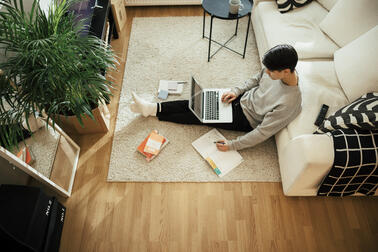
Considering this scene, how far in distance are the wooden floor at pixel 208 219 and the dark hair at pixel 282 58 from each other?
3.12 ft

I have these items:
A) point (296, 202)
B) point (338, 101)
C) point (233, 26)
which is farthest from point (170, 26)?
point (296, 202)

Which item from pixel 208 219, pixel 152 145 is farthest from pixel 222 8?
pixel 208 219

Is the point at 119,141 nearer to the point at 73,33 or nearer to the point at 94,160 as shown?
the point at 94,160

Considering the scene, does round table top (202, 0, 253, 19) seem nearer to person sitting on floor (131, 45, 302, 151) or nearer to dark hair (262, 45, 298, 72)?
person sitting on floor (131, 45, 302, 151)

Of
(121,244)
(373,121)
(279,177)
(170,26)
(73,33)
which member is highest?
(73,33)

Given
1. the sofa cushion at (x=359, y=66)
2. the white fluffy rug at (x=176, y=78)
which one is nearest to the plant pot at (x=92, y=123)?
the white fluffy rug at (x=176, y=78)

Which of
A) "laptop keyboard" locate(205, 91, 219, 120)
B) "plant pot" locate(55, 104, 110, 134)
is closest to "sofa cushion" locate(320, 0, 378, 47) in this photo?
"laptop keyboard" locate(205, 91, 219, 120)

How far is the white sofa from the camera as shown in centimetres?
160

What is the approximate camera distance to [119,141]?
2217 millimetres

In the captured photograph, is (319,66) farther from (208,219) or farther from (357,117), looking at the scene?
(208,219)

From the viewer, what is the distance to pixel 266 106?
1819 mm

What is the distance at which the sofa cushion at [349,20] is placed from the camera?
6.14ft

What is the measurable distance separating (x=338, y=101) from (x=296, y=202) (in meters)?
0.79

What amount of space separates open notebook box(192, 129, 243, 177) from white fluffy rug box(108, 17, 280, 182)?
0.04m
